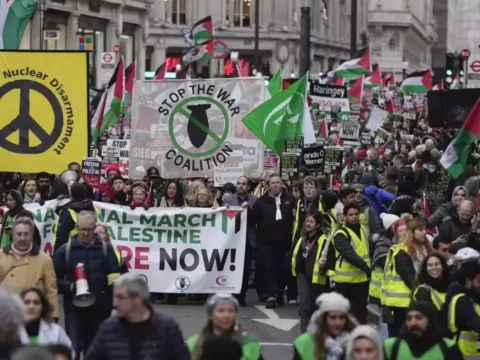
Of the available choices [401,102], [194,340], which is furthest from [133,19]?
[194,340]

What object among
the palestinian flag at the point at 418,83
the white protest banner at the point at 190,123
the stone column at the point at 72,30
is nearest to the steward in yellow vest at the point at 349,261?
the white protest banner at the point at 190,123

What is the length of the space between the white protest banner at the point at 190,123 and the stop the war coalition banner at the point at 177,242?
2.52 m

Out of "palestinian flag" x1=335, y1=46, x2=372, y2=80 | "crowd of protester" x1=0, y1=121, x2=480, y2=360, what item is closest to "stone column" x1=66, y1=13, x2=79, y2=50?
"palestinian flag" x1=335, y1=46, x2=372, y2=80

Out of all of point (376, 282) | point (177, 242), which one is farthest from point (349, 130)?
point (376, 282)

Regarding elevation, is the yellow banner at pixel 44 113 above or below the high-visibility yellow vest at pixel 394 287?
above

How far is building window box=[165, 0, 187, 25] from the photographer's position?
77.3m

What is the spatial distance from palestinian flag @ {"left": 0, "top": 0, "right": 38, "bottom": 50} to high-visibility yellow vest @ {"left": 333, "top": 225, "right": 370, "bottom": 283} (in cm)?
985

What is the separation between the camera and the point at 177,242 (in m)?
15.9

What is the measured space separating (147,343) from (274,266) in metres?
8.86

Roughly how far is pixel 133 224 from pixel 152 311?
818 centimetres

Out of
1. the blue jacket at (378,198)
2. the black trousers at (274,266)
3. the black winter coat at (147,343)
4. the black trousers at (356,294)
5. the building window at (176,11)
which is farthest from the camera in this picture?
the building window at (176,11)

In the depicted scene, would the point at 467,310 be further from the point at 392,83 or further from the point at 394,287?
the point at 392,83

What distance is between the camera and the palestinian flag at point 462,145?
16.1 m

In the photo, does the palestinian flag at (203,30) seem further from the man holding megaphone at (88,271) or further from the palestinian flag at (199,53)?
the man holding megaphone at (88,271)
